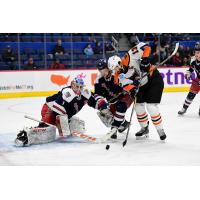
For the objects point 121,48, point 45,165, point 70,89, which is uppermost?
point 121,48

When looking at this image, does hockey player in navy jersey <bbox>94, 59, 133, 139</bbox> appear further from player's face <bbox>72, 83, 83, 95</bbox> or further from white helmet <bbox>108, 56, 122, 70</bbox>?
player's face <bbox>72, 83, 83, 95</bbox>

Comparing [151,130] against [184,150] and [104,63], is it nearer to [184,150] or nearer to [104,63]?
[184,150]

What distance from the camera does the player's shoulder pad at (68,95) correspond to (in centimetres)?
356

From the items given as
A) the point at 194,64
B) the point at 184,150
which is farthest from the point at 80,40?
the point at 184,150

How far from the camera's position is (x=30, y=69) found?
536 centimetres

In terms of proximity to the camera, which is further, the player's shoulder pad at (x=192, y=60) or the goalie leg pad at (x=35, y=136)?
the player's shoulder pad at (x=192, y=60)

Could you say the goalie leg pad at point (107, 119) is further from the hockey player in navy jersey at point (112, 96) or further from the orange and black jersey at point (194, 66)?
the orange and black jersey at point (194, 66)

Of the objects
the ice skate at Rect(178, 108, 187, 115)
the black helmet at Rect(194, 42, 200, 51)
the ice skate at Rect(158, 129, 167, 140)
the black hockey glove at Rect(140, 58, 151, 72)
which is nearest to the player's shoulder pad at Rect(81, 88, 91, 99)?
the black hockey glove at Rect(140, 58, 151, 72)

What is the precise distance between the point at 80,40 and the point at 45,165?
1.65 meters

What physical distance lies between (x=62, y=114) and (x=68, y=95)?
6.9 inches

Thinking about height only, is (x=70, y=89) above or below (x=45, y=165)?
above

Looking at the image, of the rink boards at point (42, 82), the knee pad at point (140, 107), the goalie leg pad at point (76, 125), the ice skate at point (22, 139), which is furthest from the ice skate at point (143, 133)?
the rink boards at point (42, 82)

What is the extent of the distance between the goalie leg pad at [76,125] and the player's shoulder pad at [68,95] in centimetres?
25

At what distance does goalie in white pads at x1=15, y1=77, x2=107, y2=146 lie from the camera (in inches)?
140
